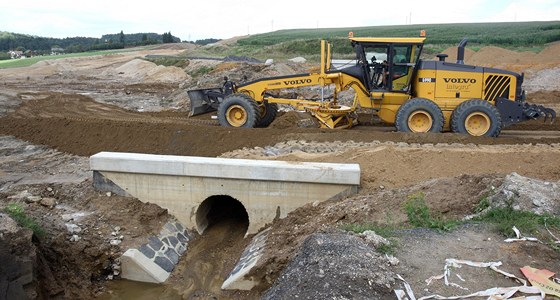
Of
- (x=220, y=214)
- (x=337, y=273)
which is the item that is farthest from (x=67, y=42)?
(x=337, y=273)

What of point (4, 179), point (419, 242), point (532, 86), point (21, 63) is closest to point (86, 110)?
point (4, 179)

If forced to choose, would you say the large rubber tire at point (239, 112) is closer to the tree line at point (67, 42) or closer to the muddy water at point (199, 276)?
the muddy water at point (199, 276)

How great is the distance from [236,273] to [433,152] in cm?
524

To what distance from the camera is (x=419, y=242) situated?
22.0 feet

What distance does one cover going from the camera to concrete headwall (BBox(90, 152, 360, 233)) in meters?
10.1

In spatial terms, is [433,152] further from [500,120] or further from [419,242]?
[419,242]

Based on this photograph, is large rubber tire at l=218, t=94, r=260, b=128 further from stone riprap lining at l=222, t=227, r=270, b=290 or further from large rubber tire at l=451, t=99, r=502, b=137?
large rubber tire at l=451, t=99, r=502, b=137

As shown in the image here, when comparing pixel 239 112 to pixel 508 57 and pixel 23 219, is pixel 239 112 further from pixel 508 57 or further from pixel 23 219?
pixel 508 57

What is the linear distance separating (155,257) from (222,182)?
2.09 metres

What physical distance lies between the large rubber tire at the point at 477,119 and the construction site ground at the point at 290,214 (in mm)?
499

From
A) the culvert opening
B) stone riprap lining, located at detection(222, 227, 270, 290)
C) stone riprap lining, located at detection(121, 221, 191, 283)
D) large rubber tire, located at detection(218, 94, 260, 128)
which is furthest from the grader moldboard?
stone riprap lining, located at detection(121, 221, 191, 283)

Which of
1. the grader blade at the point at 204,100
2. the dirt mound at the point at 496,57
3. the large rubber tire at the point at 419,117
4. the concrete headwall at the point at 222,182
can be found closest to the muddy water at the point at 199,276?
the concrete headwall at the point at 222,182

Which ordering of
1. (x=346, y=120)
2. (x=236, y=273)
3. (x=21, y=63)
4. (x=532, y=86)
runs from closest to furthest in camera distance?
1. (x=236, y=273)
2. (x=346, y=120)
3. (x=532, y=86)
4. (x=21, y=63)

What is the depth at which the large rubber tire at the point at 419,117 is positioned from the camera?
12516 millimetres
